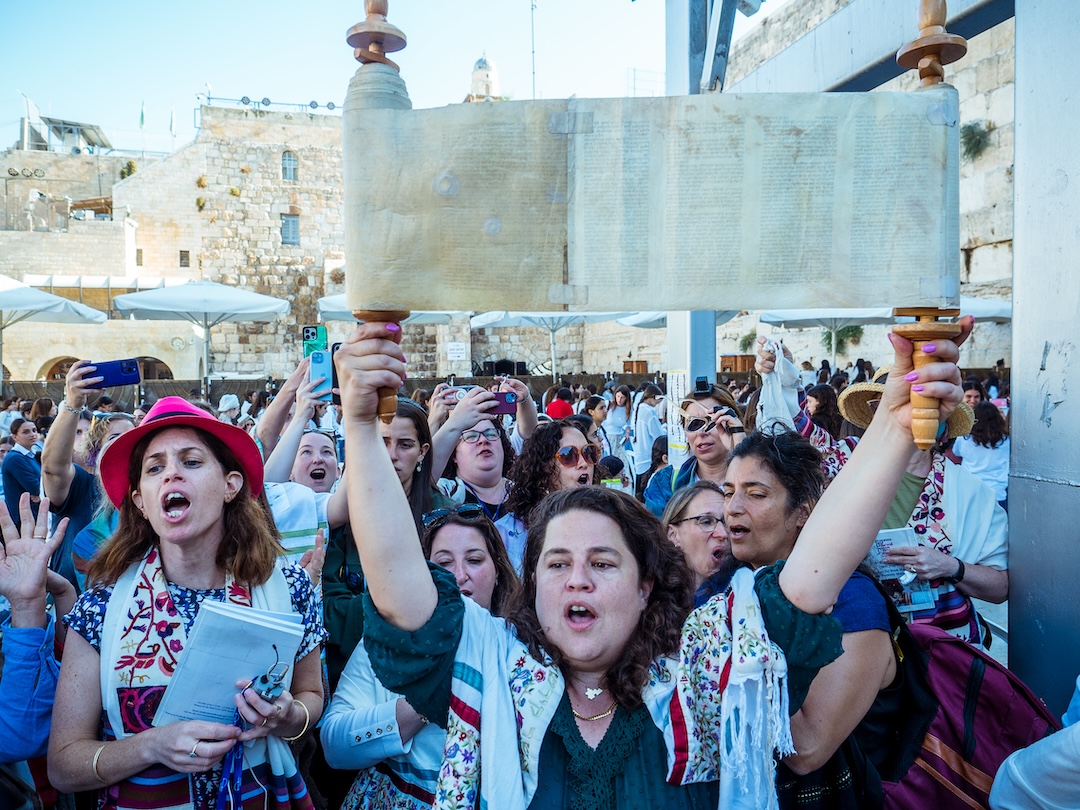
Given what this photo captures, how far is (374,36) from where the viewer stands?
5.51ft

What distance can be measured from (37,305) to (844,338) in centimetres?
1948

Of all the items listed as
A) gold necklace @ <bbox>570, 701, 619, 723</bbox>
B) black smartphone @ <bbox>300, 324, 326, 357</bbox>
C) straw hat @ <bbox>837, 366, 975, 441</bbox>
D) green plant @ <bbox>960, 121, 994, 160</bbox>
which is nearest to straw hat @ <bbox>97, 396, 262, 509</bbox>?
gold necklace @ <bbox>570, 701, 619, 723</bbox>

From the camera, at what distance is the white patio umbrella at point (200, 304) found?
1159 centimetres

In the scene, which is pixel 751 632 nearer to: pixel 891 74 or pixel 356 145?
pixel 356 145

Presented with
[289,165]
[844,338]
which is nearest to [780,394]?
[844,338]

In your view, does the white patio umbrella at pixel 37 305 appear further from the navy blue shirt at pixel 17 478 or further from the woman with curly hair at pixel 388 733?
the woman with curly hair at pixel 388 733

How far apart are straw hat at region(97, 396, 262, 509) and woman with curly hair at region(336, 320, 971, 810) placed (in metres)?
0.87

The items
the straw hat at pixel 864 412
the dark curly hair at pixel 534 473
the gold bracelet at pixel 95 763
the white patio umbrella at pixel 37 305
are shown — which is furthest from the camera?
the white patio umbrella at pixel 37 305

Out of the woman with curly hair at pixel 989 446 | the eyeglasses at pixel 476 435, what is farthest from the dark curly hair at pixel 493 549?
the woman with curly hair at pixel 989 446

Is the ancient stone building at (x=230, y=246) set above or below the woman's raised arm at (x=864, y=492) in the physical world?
above

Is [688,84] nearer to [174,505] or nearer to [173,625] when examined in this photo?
[174,505]

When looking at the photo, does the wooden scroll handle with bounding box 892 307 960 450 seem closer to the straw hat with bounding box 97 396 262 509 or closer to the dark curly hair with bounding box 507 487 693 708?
the dark curly hair with bounding box 507 487 693 708

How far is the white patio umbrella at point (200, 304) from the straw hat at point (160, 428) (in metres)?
10.0

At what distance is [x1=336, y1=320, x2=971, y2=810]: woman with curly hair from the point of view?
5.41ft
